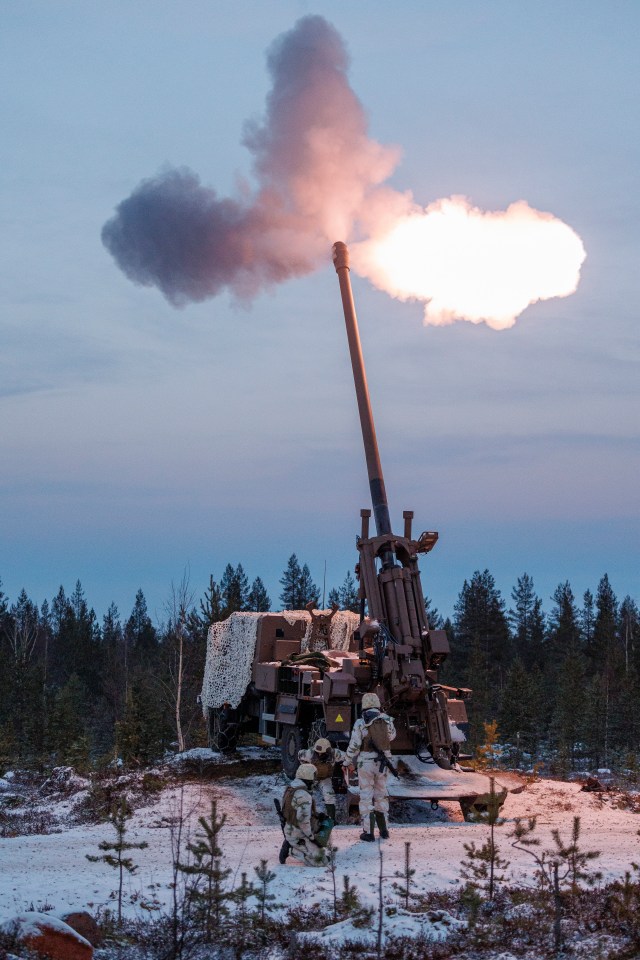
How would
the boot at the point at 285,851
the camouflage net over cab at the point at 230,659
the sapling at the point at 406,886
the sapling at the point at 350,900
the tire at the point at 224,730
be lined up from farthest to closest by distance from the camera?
the tire at the point at 224,730, the camouflage net over cab at the point at 230,659, the boot at the point at 285,851, the sapling at the point at 406,886, the sapling at the point at 350,900

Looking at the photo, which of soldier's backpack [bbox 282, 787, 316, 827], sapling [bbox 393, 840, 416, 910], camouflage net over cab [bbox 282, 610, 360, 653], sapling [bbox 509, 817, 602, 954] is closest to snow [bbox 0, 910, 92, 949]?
sapling [bbox 393, 840, 416, 910]

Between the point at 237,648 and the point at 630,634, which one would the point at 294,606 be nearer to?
the point at 630,634

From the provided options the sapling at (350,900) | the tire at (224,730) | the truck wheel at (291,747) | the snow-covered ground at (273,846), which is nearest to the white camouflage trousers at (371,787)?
the snow-covered ground at (273,846)

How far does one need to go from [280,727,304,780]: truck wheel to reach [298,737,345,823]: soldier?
482 cm

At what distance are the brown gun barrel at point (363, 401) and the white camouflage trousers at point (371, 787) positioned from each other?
4.85 metres

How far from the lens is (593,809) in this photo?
16375 millimetres

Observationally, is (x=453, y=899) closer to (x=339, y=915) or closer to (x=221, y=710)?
(x=339, y=915)

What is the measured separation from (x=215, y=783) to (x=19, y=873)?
8665 mm

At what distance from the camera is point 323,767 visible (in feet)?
44.7

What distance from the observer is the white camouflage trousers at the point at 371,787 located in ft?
45.1

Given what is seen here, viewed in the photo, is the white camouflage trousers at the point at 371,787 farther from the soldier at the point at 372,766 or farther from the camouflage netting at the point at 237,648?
the camouflage netting at the point at 237,648

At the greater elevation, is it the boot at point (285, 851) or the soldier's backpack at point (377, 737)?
the soldier's backpack at point (377, 737)

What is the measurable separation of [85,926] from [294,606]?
213ft

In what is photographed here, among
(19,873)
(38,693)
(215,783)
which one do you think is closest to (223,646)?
(215,783)
